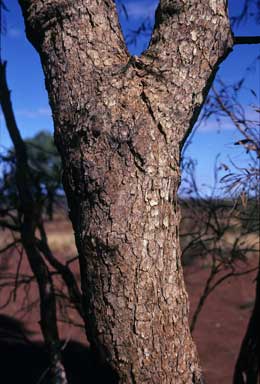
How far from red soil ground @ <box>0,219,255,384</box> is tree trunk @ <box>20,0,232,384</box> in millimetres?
5636

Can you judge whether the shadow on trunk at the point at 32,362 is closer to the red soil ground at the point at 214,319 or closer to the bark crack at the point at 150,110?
the red soil ground at the point at 214,319

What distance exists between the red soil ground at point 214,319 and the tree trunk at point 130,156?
564 centimetres

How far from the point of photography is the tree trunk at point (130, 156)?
3055 millimetres

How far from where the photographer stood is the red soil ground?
34.1 ft

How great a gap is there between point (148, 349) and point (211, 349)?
859cm

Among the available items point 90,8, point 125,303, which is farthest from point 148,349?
point 90,8

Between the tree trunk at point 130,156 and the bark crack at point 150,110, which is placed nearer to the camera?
the tree trunk at point 130,156

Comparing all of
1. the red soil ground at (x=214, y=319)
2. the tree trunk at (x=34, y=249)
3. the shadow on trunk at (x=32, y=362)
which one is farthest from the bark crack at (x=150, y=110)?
the red soil ground at (x=214, y=319)

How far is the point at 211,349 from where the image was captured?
11359 millimetres

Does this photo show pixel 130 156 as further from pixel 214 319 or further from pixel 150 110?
pixel 214 319

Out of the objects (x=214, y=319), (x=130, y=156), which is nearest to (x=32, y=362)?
(x=214, y=319)

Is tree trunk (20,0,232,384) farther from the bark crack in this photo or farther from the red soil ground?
the red soil ground

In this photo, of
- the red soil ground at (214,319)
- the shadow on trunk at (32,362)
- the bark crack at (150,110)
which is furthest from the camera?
the red soil ground at (214,319)

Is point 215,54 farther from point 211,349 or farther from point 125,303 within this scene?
point 211,349
